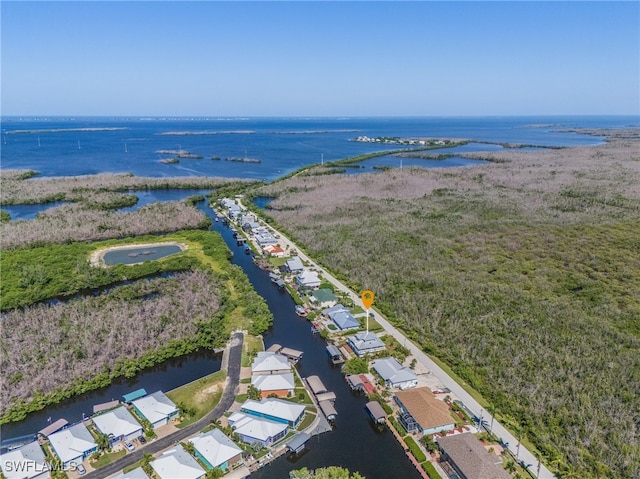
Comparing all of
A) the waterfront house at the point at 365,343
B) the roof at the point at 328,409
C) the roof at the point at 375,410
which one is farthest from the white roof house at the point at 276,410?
the waterfront house at the point at 365,343

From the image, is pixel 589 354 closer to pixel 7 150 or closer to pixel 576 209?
pixel 576 209

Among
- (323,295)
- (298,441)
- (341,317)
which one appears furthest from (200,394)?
(323,295)

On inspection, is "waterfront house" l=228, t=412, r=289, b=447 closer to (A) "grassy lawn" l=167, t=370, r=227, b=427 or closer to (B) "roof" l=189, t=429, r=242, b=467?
(B) "roof" l=189, t=429, r=242, b=467

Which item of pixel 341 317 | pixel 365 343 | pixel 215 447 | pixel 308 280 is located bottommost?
pixel 215 447

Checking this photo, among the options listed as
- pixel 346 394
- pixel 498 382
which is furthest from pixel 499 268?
pixel 346 394

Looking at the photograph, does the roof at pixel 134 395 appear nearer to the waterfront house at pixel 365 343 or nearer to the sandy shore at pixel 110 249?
the waterfront house at pixel 365 343

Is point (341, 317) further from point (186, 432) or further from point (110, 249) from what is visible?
point (110, 249)

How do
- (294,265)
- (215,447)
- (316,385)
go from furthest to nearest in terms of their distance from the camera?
(294,265)
(316,385)
(215,447)

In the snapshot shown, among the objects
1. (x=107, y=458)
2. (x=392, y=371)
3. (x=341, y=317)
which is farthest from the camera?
(x=341, y=317)
